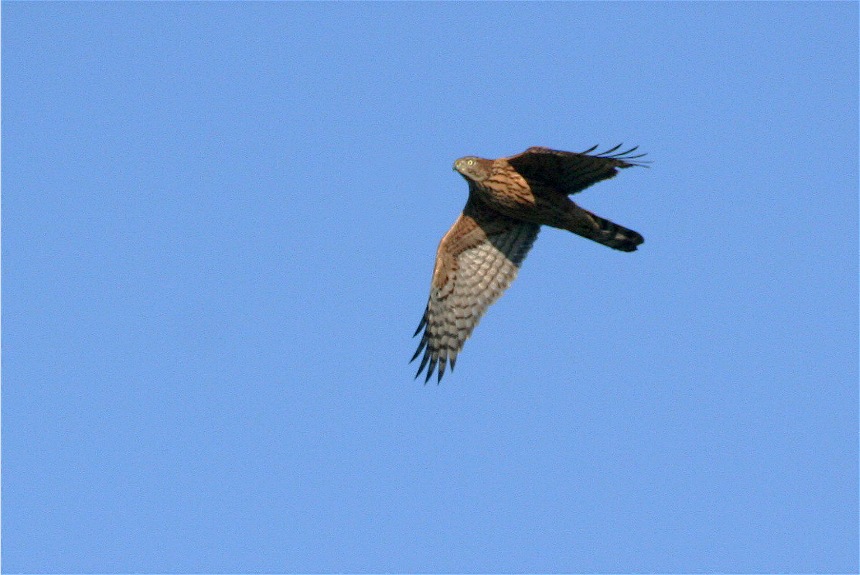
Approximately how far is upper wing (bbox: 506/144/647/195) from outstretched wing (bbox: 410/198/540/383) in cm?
126

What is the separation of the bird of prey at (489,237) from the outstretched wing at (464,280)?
11mm

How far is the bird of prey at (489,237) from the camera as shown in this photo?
1316cm

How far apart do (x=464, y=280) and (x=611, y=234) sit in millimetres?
1859

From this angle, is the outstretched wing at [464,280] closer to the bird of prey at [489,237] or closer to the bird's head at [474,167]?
the bird of prey at [489,237]

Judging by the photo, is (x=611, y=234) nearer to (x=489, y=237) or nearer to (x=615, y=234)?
(x=615, y=234)

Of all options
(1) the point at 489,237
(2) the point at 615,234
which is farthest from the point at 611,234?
(1) the point at 489,237

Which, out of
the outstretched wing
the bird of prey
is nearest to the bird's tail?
the bird of prey

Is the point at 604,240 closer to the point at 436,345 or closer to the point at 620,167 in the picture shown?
the point at 620,167

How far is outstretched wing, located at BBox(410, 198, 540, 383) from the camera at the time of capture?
14.3 metres

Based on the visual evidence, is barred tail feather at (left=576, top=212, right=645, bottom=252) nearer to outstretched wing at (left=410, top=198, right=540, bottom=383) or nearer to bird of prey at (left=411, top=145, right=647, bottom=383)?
bird of prey at (left=411, top=145, right=647, bottom=383)

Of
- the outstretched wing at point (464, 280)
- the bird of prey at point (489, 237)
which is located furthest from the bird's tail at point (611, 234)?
the outstretched wing at point (464, 280)

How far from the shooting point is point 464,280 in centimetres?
1438

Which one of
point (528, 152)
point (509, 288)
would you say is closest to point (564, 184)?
point (528, 152)

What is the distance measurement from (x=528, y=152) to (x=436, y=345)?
2.76 metres
